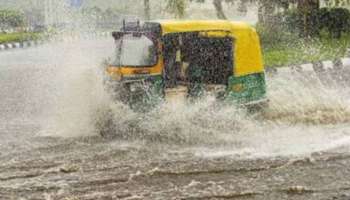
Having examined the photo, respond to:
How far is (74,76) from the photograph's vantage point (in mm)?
11875

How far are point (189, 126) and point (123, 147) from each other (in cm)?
122

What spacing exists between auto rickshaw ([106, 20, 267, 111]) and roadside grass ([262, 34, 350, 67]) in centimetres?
887

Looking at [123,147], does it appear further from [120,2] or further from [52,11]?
[120,2]

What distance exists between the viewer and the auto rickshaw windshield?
A: 36.4ft

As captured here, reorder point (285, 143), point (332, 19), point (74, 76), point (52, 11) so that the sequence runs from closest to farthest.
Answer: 1. point (285, 143)
2. point (74, 76)
3. point (332, 19)
4. point (52, 11)

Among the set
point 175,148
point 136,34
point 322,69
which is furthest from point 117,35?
point 322,69


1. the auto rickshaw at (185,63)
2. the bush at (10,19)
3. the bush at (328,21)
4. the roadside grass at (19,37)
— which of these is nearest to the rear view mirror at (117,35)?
the auto rickshaw at (185,63)

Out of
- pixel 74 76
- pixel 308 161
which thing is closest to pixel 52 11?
pixel 74 76

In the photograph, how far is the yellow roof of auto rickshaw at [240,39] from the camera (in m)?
11.7

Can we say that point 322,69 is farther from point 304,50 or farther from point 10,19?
point 10,19

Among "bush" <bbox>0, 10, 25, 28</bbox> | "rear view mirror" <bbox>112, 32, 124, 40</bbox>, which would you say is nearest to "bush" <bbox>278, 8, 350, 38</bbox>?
"rear view mirror" <bbox>112, 32, 124, 40</bbox>

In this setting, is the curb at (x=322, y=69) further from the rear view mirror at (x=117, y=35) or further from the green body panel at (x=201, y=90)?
the rear view mirror at (x=117, y=35)

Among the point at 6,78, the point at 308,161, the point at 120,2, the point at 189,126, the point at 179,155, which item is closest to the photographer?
the point at 308,161

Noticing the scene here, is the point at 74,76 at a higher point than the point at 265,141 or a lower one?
higher
